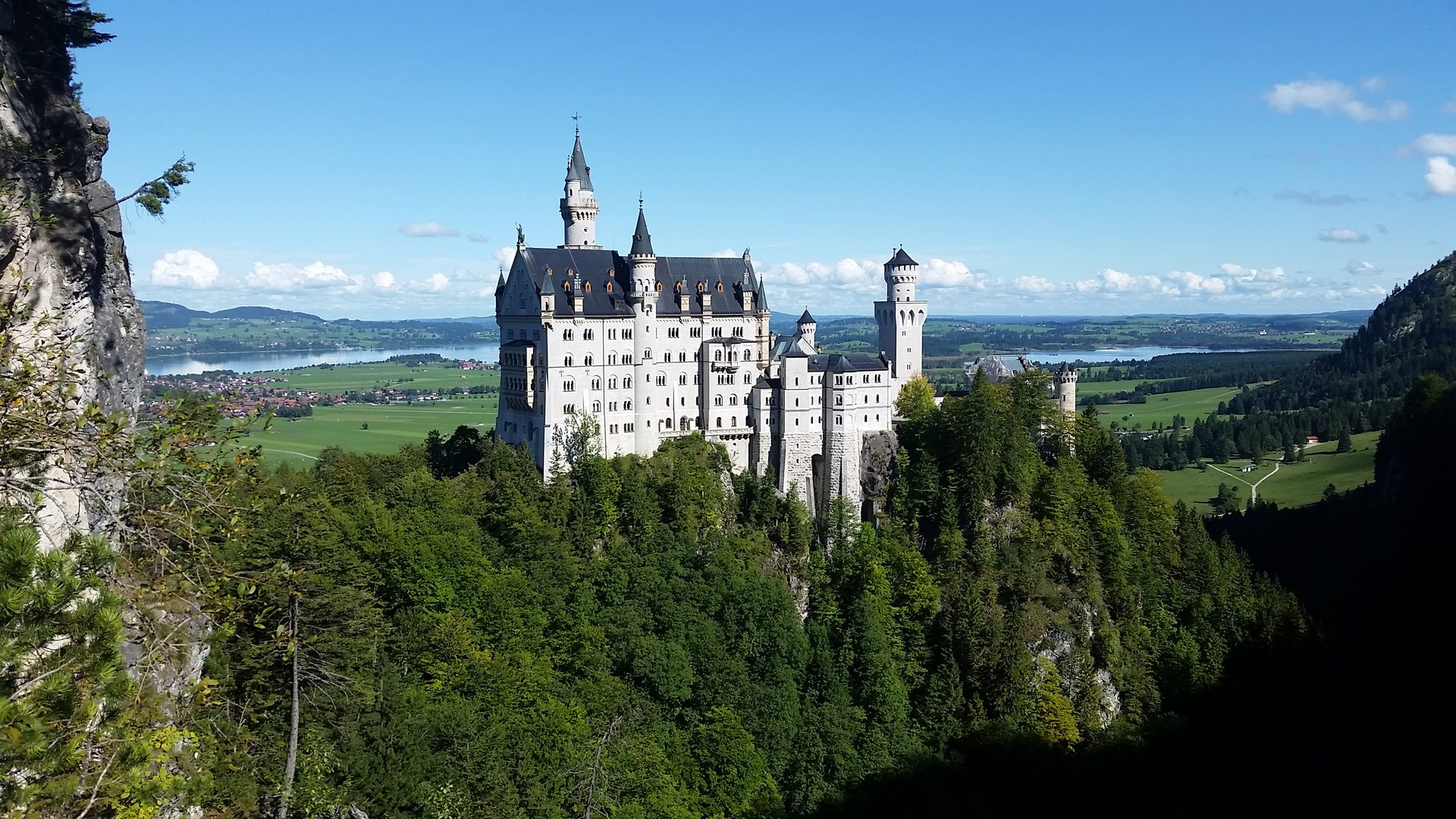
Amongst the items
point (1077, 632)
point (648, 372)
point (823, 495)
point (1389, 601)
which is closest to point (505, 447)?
point (648, 372)

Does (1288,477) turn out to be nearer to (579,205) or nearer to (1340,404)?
Answer: (1340,404)

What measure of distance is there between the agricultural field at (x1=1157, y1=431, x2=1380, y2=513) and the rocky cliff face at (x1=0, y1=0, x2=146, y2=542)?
115 meters

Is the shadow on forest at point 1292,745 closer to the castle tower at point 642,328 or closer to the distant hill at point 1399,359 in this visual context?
the castle tower at point 642,328

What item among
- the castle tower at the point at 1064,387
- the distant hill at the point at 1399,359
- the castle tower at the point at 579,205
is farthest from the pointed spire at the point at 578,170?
the distant hill at the point at 1399,359

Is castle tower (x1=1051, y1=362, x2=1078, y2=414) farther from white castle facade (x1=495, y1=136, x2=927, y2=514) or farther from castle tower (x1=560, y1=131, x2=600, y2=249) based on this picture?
castle tower (x1=560, y1=131, x2=600, y2=249)

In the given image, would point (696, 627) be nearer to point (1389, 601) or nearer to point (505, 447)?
point (505, 447)

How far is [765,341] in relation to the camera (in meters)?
77.9

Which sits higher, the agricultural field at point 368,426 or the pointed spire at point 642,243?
the pointed spire at point 642,243

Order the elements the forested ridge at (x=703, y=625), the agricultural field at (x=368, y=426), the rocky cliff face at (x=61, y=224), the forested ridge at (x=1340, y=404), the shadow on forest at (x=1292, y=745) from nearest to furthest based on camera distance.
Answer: the rocky cliff face at (x=61, y=224) → the forested ridge at (x=703, y=625) → the shadow on forest at (x=1292, y=745) → the agricultural field at (x=368, y=426) → the forested ridge at (x=1340, y=404)

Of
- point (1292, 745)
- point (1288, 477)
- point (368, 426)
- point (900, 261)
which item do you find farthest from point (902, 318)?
point (368, 426)

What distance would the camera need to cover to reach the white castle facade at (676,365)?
69938 mm

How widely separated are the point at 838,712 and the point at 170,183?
46716 mm

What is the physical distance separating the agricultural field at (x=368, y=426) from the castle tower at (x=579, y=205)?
99.6 ft

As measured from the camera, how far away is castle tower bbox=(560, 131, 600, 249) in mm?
76125
